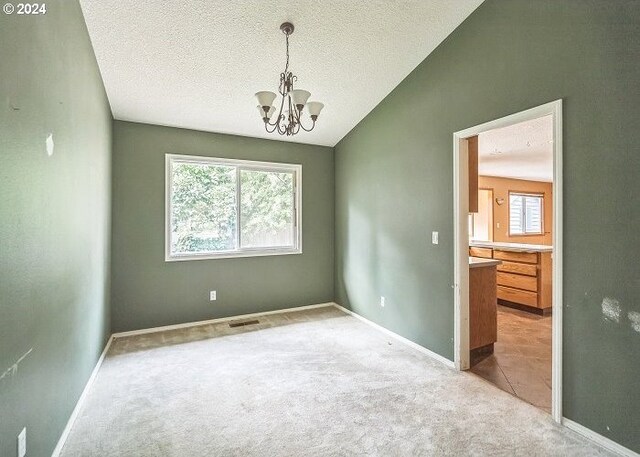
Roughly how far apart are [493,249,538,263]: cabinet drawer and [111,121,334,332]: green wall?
2.53 metres

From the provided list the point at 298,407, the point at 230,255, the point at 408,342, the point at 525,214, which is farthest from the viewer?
the point at 525,214

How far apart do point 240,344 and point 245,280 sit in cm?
108

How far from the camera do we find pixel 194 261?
4.10 metres

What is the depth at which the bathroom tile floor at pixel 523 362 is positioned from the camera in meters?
2.50

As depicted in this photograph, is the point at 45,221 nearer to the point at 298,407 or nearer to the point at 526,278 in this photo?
the point at 298,407

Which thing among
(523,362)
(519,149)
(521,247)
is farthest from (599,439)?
(519,149)

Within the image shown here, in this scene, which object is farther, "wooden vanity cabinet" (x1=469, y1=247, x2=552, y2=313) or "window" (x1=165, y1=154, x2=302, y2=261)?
"wooden vanity cabinet" (x1=469, y1=247, x2=552, y2=313)

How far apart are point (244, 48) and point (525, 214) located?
790 cm

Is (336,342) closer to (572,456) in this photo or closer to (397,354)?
(397,354)

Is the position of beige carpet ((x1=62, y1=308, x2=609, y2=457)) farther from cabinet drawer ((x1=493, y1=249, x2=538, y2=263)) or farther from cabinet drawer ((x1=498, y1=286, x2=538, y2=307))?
cabinet drawer ((x1=493, y1=249, x2=538, y2=263))

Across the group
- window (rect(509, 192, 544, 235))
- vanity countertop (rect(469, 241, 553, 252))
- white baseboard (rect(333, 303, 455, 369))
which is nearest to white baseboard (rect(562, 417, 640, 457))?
white baseboard (rect(333, 303, 455, 369))

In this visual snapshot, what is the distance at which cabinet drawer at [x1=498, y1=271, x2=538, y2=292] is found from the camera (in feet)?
14.5

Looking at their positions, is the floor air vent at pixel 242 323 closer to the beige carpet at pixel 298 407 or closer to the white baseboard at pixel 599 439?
the beige carpet at pixel 298 407

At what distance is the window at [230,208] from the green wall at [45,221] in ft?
4.48
